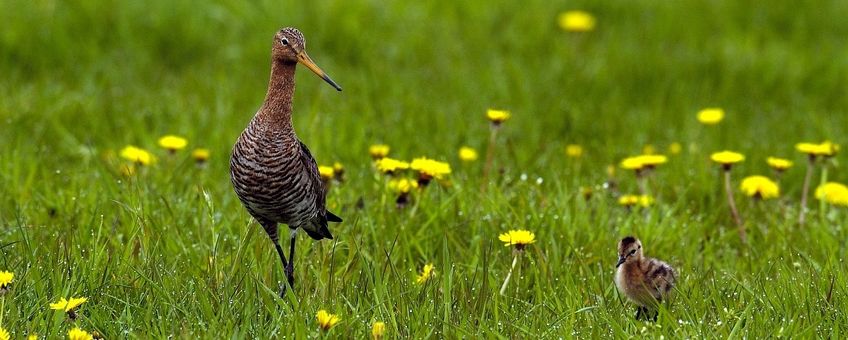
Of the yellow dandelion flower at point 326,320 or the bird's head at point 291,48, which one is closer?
the yellow dandelion flower at point 326,320

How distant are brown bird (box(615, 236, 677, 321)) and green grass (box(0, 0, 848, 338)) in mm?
104

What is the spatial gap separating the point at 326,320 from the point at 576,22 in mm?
5942

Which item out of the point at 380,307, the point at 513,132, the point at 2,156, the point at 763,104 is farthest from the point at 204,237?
the point at 763,104

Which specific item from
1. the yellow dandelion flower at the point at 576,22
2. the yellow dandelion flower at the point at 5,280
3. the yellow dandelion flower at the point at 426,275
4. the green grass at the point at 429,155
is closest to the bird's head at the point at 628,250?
the green grass at the point at 429,155

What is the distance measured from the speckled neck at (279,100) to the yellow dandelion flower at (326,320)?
0.70m

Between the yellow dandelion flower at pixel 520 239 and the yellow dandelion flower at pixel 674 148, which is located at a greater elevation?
the yellow dandelion flower at pixel 520 239

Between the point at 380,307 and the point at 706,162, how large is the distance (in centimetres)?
336

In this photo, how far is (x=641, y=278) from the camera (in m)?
4.49

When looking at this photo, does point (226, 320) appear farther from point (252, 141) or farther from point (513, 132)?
point (513, 132)

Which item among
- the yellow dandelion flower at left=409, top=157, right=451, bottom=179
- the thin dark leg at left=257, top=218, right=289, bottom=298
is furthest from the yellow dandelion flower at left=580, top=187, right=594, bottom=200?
the thin dark leg at left=257, top=218, right=289, bottom=298

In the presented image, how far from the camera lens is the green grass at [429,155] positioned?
13.8 feet

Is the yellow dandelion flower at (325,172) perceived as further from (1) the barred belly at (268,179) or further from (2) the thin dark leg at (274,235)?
(1) the barred belly at (268,179)

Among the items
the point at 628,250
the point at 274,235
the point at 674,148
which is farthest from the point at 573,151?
the point at 274,235

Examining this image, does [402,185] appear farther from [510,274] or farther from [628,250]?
[628,250]
